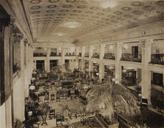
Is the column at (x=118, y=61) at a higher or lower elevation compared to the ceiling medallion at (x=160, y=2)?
lower

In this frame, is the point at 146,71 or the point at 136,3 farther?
the point at 146,71

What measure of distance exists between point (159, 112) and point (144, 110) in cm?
95

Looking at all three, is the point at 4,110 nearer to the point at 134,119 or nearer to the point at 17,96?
the point at 17,96

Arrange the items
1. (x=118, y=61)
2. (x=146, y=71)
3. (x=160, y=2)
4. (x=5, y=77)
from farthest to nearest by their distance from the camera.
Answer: (x=118, y=61) → (x=146, y=71) → (x=160, y=2) → (x=5, y=77)

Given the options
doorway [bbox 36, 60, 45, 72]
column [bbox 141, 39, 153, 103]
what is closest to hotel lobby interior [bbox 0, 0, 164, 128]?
column [bbox 141, 39, 153, 103]

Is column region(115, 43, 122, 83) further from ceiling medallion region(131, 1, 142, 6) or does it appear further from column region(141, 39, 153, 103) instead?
ceiling medallion region(131, 1, 142, 6)

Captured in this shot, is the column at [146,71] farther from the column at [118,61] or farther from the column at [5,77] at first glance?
the column at [5,77]

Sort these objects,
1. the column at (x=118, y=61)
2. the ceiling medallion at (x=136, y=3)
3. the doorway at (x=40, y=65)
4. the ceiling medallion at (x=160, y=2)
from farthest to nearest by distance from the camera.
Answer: the doorway at (x=40, y=65) → the column at (x=118, y=61) → the ceiling medallion at (x=136, y=3) → the ceiling medallion at (x=160, y=2)

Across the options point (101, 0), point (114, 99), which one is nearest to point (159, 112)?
point (114, 99)

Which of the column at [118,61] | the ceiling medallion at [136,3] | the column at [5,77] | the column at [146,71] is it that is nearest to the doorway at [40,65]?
the column at [118,61]

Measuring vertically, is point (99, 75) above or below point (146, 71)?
below

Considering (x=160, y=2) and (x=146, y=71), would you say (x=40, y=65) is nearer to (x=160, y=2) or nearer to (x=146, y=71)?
(x=146, y=71)

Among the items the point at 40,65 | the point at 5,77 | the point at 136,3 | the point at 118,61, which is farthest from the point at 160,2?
the point at 40,65

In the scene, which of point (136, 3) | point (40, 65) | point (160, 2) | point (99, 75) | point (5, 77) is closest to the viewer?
point (5, 77)
